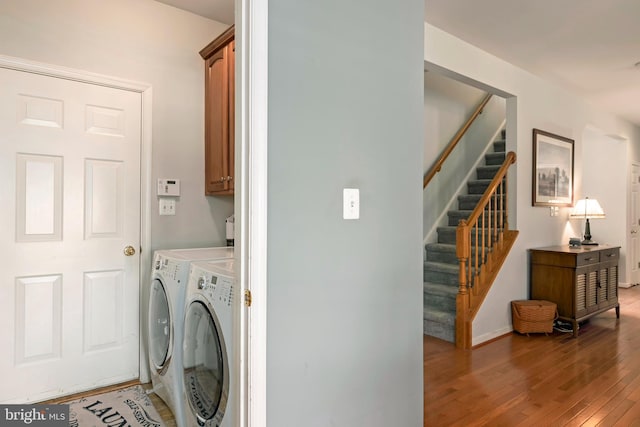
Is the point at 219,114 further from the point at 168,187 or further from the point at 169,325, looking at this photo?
the point at 169,325

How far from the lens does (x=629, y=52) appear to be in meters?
3.43

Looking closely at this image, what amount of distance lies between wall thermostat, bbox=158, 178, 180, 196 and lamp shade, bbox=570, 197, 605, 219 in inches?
175

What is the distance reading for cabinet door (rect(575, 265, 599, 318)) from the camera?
370cm

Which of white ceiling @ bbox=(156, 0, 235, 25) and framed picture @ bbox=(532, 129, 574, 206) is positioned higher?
white ceiling @ bbox=(156, 0, 235, 25)

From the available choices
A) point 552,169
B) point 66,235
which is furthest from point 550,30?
point 66,235

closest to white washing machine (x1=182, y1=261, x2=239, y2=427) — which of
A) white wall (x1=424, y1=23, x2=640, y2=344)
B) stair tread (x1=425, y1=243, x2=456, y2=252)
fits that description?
white wall (x1=424, y1=23, x2=640, y2=344)

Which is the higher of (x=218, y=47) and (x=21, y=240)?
(x=218, y=47)

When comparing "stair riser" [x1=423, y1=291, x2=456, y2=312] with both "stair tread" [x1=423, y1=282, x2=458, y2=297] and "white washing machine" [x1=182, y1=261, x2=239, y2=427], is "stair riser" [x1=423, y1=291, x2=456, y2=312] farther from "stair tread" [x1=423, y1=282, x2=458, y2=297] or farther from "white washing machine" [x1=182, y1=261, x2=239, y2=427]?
"white washing machine" [x1=182, y1=261, x2=239, y2=427]

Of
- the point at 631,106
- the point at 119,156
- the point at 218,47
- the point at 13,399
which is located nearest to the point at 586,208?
the point at 631,106

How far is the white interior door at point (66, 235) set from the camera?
2.25 meters

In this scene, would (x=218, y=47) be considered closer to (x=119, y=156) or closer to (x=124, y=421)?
(x=119, y=156)

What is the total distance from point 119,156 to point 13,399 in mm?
1562

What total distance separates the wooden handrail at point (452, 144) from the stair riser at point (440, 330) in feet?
5.18

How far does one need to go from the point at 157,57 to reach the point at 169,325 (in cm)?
183
